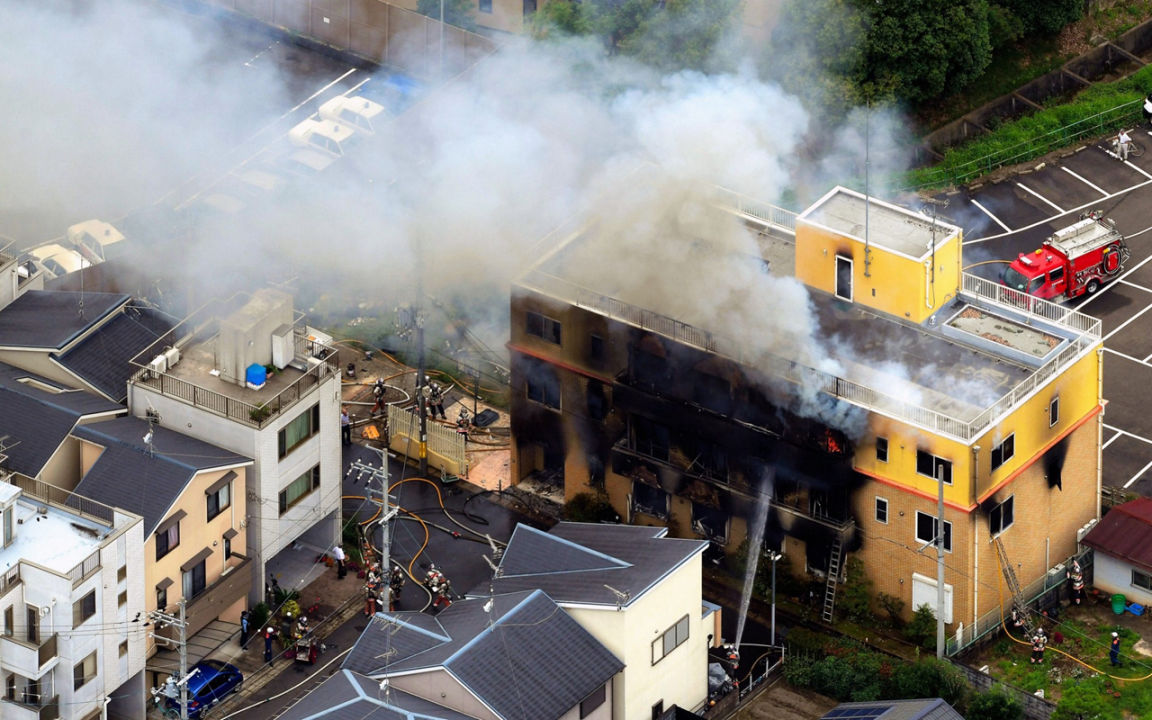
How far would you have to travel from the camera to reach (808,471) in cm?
9038

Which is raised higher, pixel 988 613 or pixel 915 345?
pixel 915 345

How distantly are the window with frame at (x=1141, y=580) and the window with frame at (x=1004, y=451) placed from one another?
6.81m

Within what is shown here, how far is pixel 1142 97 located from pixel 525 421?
126ft

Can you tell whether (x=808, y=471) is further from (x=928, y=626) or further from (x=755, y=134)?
(x=755, y=134)

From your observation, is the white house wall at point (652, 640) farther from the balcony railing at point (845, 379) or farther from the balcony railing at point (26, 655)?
the balcony railing at point (26, 655)

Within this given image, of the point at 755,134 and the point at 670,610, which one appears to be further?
the point at 755,134

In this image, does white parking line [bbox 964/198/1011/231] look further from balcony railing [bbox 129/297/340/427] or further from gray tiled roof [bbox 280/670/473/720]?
gray tiled roof [bbox 280/670/473/720]

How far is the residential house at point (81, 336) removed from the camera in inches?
3652

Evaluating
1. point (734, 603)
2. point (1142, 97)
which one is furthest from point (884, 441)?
point (1142, 97)

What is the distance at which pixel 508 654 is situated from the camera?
80.9 m

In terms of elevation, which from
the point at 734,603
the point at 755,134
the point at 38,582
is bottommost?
the point at 734,603

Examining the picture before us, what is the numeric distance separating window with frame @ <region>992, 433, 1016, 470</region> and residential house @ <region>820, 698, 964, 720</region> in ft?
32.0

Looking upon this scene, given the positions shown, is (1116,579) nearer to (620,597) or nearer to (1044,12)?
(620,597)

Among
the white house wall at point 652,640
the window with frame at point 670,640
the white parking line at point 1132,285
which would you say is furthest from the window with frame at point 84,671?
the white parking line at point 1132,285
